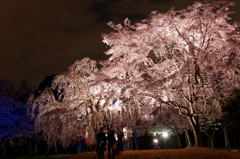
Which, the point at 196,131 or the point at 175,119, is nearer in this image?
the point at 196,131

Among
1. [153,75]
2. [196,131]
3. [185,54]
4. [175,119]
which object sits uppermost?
[185,54]

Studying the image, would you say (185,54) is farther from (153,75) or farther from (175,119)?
(175,119)

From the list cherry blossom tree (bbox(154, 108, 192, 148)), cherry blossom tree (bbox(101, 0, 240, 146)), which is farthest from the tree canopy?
cherry blossom tree (bbox(154, 108, 192, 148))

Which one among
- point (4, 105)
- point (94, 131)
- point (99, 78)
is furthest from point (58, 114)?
point (4, 105)

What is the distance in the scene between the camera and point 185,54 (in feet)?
48.8

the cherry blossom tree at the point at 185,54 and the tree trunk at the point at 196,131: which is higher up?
the cherry blossom tree at the point at 185,54

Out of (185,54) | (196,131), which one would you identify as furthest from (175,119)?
(185,54)

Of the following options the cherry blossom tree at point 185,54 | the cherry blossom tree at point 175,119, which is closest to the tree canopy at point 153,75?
the cherry blossom tree at point 185,54

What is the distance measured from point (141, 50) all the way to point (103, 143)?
7.34 metres

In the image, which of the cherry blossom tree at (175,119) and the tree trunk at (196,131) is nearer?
the tree trunk at (196,131)

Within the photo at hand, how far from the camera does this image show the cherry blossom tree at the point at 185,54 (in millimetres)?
12727

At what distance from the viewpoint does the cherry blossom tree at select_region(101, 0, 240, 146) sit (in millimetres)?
12727

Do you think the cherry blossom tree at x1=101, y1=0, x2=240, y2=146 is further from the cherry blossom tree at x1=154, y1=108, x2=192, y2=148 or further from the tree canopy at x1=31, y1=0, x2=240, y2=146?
the cherry blossom tree at x1=154, y1=108, x2=192, y2=148

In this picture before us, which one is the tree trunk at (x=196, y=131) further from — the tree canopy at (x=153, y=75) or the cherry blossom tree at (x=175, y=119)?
the cherry blossom tree at (x=175, y=119)
